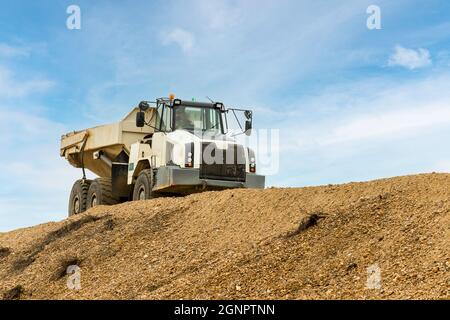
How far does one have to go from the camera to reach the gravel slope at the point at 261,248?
8.67 m

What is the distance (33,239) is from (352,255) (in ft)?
30.3

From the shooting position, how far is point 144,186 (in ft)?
55.6

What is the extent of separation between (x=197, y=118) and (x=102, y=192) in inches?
162

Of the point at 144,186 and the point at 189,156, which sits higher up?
the point at 189,156

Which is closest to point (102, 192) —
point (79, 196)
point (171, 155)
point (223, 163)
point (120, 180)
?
point (120, 180)

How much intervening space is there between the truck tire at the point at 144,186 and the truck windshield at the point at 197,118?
1496mm

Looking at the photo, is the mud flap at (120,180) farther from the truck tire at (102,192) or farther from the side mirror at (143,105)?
the side mirror at (143,105)

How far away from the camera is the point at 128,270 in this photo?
11.3m

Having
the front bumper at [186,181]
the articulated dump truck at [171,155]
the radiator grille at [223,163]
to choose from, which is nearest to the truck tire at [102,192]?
the articulated dump truck at [171,155]

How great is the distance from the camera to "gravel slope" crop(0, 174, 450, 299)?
28.5ft

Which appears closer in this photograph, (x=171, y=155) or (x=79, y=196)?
(x=171, y=155)

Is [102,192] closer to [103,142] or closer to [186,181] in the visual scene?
[103,142]
